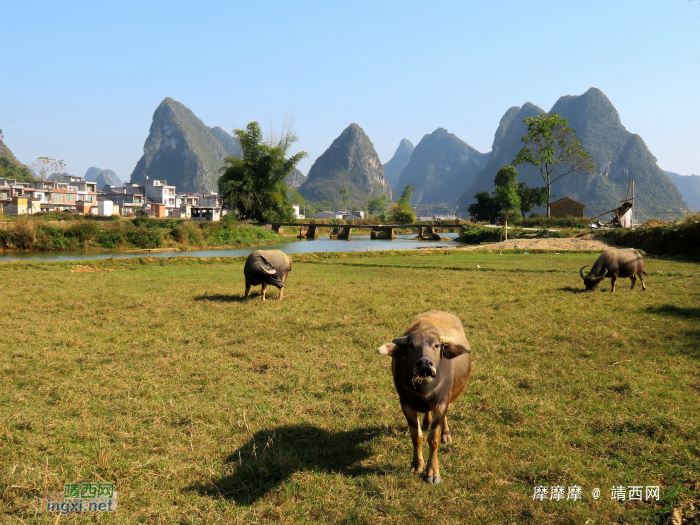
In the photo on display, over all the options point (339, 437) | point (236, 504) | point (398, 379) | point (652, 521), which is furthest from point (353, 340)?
point (652, 521)

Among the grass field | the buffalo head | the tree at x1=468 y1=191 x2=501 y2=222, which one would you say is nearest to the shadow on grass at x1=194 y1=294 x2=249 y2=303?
the grass field

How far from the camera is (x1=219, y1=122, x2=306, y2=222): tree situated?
69562 mm

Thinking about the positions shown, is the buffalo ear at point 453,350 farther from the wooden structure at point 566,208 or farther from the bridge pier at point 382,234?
the bridge pier at point 382,234

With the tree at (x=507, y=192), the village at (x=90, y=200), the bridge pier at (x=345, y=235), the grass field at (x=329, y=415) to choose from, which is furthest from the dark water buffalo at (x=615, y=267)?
the village at (x=90, y=200)

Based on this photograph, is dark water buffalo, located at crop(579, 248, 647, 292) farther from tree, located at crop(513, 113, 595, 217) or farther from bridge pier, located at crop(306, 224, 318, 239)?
bridge pier, located at crop(306, 224, 318, 239)

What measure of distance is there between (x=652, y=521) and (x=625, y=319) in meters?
7.77

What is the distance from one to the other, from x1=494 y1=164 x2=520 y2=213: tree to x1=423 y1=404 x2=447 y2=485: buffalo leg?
7676 cm

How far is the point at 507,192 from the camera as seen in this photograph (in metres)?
75.2

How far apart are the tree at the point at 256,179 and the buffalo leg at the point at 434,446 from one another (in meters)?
68.3

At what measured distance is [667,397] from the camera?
576 cm

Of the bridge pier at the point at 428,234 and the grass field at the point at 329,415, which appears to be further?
the bridge pier at the point at 428,234

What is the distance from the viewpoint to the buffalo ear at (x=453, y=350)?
13.2 ft

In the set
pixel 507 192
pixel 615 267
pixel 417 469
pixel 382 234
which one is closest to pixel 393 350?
pixel 417 469

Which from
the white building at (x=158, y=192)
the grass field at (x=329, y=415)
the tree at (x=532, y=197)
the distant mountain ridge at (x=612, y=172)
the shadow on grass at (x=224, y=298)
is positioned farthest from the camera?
the distant mountain ridge at (x=612, y=172)
